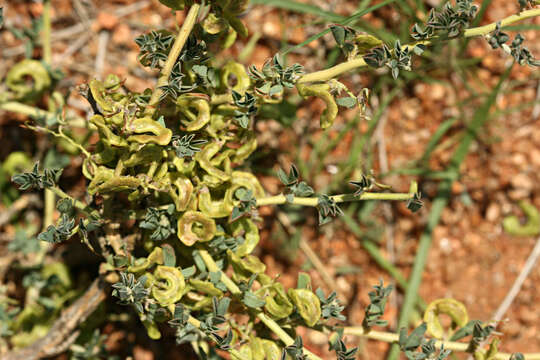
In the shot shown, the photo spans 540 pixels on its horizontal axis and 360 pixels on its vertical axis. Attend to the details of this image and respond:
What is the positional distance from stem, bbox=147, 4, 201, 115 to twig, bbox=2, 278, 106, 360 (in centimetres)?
70

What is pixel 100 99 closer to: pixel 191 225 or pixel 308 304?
pixel 191 225

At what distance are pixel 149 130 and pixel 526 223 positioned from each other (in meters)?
2.13

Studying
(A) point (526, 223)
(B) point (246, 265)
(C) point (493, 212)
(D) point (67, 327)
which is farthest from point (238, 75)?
(A) point (526, 223)

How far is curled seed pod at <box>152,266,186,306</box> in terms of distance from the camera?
56.8 inches

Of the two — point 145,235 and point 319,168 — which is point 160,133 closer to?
point 145,235

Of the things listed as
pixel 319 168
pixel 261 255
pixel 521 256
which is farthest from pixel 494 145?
pixel 261 255

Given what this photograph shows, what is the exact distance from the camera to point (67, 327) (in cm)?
190

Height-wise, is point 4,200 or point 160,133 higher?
point 160,133

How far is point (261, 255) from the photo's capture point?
2.60 meters

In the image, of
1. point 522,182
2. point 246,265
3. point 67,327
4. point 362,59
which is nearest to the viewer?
point 362,59

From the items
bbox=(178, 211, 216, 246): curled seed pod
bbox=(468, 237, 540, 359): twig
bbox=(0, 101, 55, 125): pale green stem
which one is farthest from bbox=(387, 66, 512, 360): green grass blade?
bbox=(0, 101, 55, 125): pale green stem

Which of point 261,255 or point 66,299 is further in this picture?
point 261,255

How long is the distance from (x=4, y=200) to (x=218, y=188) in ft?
4.48

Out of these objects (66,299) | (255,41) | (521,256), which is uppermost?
(255,41)
